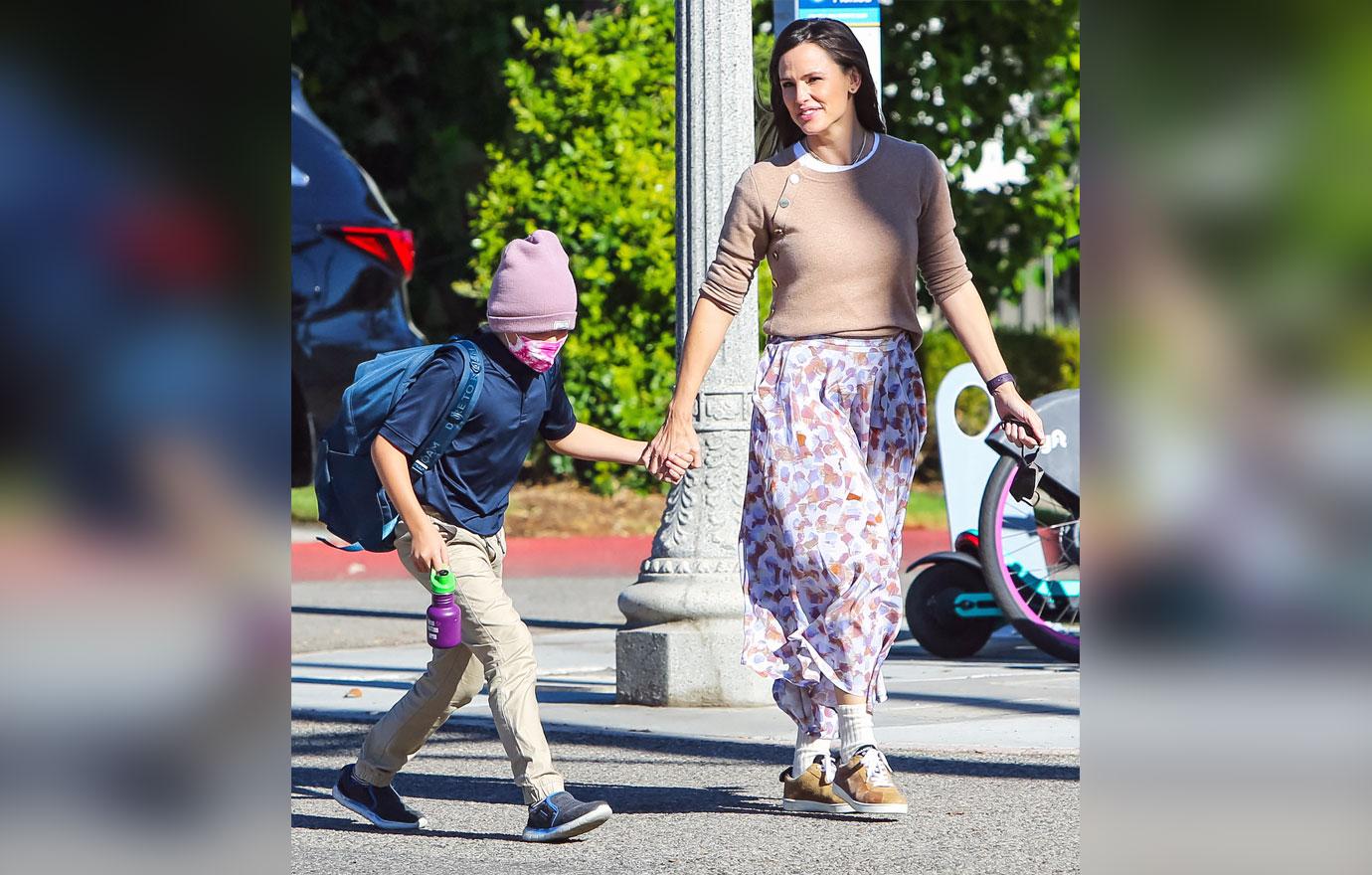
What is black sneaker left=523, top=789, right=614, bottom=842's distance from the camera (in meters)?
4.18

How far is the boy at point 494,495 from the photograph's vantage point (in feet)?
13.7

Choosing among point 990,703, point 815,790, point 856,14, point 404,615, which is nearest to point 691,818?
point 815,790

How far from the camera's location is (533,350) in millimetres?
4328

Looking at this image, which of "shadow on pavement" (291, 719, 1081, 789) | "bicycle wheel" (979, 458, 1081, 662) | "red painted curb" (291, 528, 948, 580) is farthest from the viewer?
"red painted curb" (291, 528, 948, 580)

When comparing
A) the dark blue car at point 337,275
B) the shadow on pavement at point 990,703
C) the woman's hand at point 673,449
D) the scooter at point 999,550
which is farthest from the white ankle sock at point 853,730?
the dark blue car at point 337,275

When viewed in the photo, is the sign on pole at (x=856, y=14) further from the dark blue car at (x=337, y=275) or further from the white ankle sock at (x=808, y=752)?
the dark blue car at (x=337, y=275)

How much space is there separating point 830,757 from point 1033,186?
11.0 metres

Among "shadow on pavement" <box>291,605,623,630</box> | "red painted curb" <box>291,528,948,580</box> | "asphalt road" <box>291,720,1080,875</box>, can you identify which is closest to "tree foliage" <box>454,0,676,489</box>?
"red painted curb" <box>291,528,948,580</box>

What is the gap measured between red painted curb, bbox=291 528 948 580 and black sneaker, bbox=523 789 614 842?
6.24 meters

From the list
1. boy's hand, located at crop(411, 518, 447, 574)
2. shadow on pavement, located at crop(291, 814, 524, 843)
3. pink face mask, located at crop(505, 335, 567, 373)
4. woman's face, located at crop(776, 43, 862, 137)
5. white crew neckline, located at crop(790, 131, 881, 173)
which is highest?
woman's face, located at crop(776, 43, 862, 137)

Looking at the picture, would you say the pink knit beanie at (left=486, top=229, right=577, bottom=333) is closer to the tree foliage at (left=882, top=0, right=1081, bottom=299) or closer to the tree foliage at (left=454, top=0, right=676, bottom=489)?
the tree foliage at (left=454, top=0, right=676, bottom=489)
